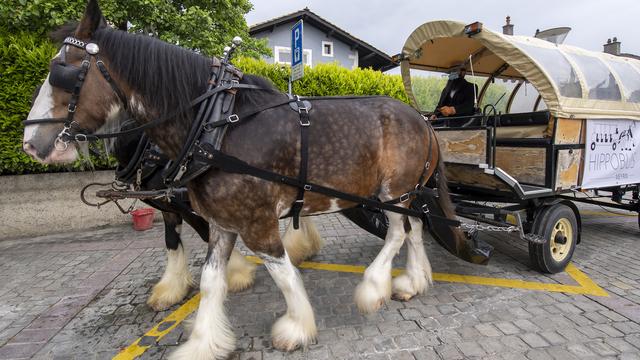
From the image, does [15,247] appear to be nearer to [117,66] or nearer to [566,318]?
[117,66]

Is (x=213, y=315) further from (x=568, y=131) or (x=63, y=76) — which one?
(x=568, y=131)

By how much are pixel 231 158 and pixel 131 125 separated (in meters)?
0.70

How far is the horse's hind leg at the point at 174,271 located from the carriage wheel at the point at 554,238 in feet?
11.4

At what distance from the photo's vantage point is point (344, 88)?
277 inches

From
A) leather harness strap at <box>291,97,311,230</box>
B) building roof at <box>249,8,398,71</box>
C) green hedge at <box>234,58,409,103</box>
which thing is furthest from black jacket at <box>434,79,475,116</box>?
building roof at <box>249,8,398,71</box>

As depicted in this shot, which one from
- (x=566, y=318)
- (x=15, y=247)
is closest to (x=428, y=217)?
(x=566, y=318)

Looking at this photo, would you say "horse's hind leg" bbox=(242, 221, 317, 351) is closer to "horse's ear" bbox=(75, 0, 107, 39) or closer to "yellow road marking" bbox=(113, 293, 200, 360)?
"yellow road marking" bbox=(113, 293, 200, 360)

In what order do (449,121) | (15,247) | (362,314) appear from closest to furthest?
(362,314) → (449,121) → (15,247)

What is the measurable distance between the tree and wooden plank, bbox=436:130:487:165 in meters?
4.55

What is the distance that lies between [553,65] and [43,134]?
13.4 ft

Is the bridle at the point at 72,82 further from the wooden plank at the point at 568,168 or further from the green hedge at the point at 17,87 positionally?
the wooden plank at the point at 568,168

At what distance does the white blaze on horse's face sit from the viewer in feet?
5.63

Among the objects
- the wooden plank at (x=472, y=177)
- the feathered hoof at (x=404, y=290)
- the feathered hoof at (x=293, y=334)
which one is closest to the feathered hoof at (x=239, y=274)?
the feathered hoof at (x=293, y=334)

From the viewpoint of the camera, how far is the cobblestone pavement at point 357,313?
2334 millimetres
